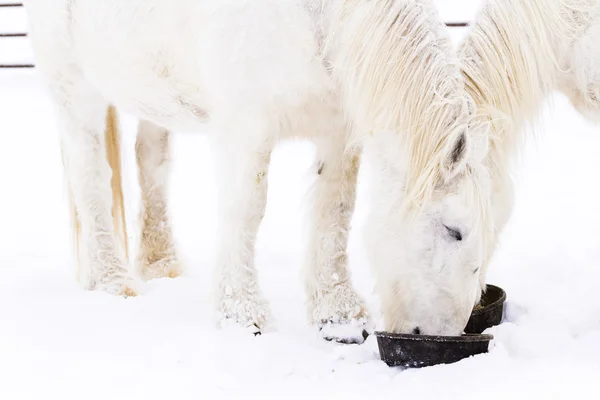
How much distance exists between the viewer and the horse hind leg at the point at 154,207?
13.9ft

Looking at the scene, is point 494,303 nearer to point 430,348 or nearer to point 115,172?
point 430,348

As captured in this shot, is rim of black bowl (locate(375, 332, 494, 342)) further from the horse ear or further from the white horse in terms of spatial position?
the horse ear

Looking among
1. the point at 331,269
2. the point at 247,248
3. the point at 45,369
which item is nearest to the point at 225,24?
the point at 247,248

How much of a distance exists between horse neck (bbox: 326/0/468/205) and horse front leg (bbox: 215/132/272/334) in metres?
0.49

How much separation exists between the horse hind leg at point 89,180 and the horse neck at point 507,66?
7.30 ft

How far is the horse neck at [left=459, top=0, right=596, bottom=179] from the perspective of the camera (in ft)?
7.73

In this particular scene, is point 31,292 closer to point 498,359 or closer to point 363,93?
point 363,93

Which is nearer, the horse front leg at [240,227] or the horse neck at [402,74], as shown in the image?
the horse neck at [402,74]

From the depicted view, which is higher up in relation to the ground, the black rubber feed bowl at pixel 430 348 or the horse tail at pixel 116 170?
the horse tail at pixel 116 170

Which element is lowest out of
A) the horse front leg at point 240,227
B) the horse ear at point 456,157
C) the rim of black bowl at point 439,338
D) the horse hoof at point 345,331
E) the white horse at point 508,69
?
the horse hoof at point 345,331

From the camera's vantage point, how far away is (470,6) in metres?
11.9

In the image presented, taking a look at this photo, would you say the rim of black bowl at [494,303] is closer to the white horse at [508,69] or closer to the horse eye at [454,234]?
the white horse at [508,69]

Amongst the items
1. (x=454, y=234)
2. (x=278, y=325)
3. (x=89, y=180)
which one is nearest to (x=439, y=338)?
(x=454, y=234)

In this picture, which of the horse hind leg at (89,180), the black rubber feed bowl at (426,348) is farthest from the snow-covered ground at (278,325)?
the horse hind leg at (89,180)
